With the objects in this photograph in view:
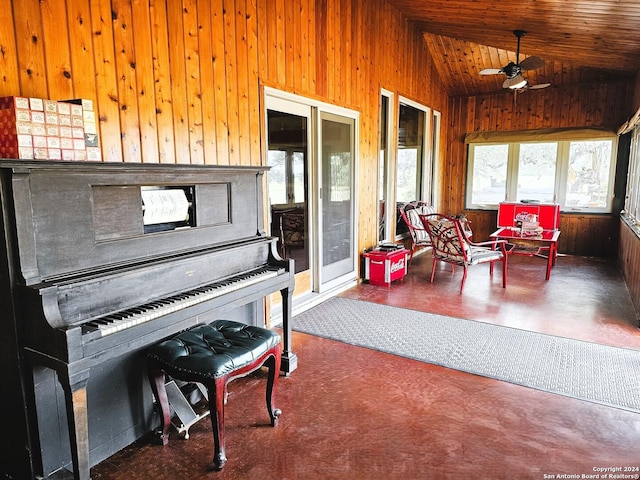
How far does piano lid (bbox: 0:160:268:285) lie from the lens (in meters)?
1.60

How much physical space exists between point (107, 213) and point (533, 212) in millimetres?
6766

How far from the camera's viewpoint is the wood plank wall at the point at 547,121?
6.78 metres

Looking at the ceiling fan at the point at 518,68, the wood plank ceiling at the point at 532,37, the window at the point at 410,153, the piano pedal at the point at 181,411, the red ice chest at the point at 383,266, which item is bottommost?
the piano pedal at the point at 181,411

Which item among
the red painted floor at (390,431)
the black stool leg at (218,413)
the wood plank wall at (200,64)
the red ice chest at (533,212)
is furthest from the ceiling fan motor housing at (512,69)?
the black stool leg at (218,413)

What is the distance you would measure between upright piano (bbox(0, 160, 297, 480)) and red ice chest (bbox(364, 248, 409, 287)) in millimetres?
2876

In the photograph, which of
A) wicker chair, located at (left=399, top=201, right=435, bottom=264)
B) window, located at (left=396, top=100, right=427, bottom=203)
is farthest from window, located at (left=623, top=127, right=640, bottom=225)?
window, located at (left=396, top=100, right=427, bottom=203)

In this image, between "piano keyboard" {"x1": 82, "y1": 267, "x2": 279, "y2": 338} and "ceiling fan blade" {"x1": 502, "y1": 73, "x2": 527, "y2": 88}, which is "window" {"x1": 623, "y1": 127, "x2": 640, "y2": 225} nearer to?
"ceiling fan blade" {"x1": 502, "y1": 73, "x2": 527, "y2": 88}

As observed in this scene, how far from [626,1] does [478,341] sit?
301 centimetres

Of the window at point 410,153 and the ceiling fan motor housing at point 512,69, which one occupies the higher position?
the ceiling fan motor housing at point 512,69

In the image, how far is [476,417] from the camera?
238cm

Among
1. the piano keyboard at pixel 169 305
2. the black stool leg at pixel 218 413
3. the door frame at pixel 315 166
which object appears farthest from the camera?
the door frame at pixel 315 166

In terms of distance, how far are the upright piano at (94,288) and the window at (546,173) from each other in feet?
21.6

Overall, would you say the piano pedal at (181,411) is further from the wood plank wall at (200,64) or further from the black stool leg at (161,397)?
the wood plank wall at (200,64)

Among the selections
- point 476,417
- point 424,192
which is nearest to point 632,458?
point 476,417
